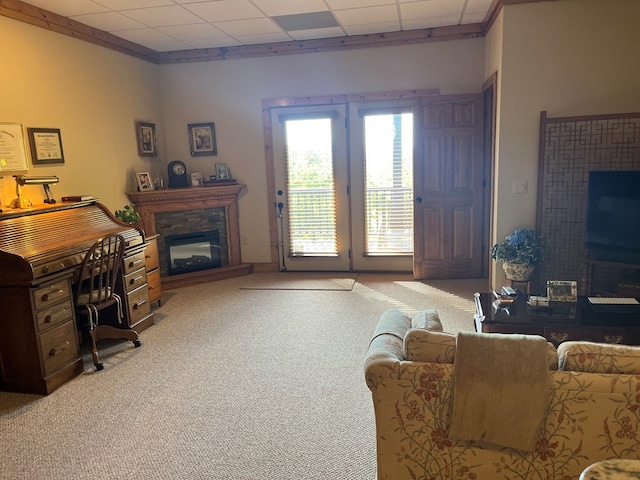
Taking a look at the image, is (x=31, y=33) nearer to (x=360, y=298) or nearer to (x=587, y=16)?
(x=360, y=298)

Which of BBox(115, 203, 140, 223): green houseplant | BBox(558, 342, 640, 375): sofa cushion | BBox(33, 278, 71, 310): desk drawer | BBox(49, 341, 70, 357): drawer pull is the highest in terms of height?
BBox(115, 203, 140, 223): green houseplant

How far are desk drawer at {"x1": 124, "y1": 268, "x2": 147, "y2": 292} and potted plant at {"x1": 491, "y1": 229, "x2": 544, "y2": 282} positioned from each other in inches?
125

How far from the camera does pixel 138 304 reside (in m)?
4.18

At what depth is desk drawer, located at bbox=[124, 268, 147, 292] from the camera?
159 inches

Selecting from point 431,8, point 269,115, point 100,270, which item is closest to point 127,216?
point 100,270

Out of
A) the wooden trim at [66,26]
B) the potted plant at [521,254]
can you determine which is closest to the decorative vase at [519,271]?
the potted plant at [521,254]

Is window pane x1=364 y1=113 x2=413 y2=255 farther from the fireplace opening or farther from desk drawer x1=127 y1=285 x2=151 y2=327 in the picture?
desk drawer x1=127 y1=285 x2=151 y2=327

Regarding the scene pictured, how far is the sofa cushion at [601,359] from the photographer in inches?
62.6

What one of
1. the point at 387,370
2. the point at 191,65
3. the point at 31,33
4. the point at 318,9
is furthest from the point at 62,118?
the point at 387,370

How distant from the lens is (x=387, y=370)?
1.73 metres

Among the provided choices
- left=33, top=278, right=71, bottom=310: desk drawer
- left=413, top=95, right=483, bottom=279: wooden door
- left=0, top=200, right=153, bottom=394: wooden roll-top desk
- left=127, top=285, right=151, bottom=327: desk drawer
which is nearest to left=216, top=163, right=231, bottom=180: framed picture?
left=127, top=285, right=151, bottom=327: desk drawer

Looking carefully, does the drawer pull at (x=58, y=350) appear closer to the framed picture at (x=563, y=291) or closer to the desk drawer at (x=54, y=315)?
the desk drawer at (x=54, y=315)

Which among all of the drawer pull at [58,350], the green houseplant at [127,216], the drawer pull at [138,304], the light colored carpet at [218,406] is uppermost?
the green houseplant at [127,216]

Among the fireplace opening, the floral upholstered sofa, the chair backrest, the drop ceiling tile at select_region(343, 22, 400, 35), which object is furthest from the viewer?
the fireplace opening
